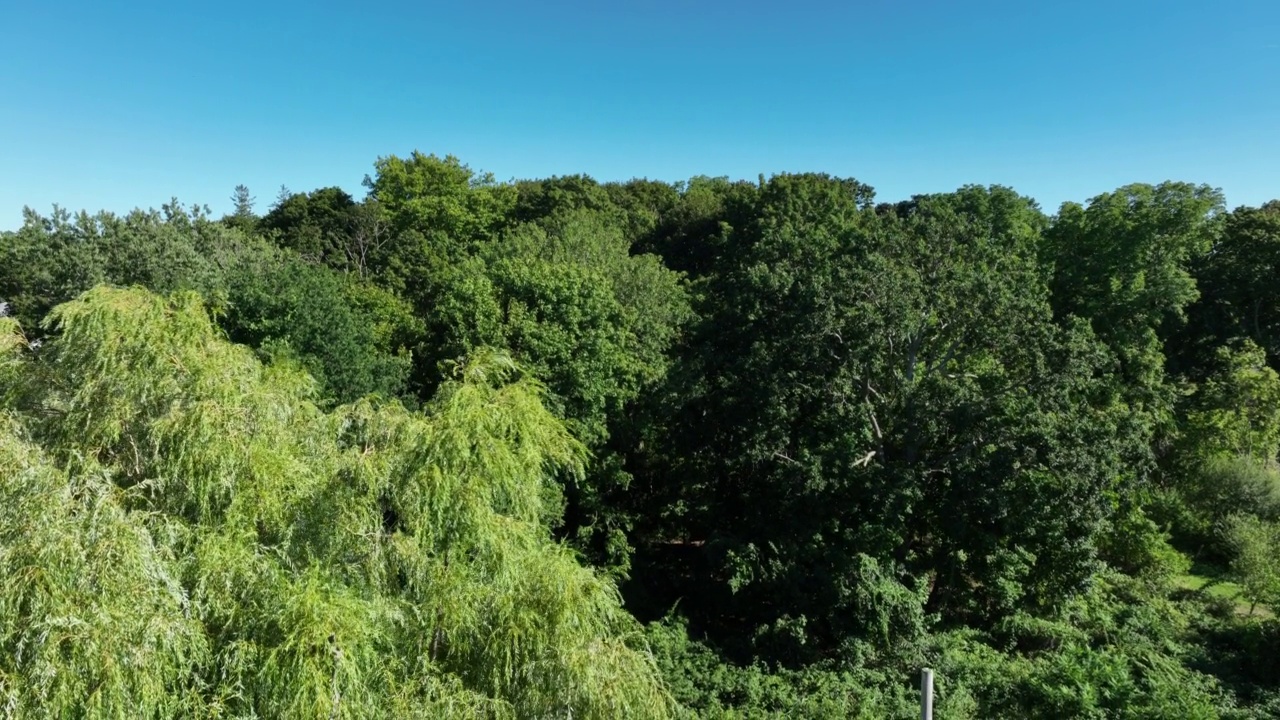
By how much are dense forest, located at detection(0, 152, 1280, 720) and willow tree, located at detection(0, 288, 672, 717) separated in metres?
0.03

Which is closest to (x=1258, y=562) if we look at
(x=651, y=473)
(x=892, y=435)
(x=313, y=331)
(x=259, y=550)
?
(x=892, y=435)

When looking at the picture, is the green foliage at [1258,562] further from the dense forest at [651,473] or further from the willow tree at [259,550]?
the willow tree at [259,550]

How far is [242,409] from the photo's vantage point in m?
6.86

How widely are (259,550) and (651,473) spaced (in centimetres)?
1320

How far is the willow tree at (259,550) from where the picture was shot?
4.69 meters

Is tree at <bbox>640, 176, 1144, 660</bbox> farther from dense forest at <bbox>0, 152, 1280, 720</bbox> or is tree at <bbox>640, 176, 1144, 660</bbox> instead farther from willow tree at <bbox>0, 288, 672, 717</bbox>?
willow tree at <bbox>0, 288, 672, 717</bbox>

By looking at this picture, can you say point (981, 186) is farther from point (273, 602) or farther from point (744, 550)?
point (273, 602)

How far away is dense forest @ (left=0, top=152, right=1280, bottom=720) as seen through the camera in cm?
543

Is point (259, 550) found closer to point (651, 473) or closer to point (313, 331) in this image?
point (313, 331)

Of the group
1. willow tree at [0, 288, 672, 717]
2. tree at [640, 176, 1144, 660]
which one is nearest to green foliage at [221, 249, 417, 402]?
tree at [640, 176, 1144, 660]

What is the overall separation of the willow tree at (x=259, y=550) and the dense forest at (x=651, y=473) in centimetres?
3

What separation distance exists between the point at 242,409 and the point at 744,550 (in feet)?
31.1

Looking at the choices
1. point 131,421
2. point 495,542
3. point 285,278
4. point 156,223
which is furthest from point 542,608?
point 156,223

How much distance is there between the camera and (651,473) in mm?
18703
